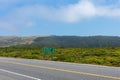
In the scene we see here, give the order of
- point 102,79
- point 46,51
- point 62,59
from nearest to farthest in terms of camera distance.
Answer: point 102,79 → point 62,59 → point 46,51

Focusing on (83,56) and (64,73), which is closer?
(64,73)

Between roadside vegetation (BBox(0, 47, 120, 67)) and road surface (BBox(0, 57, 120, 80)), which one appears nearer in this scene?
road surface (BBox(0, 57, 120, 80))

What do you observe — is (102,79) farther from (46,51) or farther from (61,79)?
(46,51)

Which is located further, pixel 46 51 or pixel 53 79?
pixel 46 51

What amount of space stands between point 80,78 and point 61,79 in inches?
31.3

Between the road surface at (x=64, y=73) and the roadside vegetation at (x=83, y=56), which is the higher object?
the roadside vegetation at (x=83, y=56)

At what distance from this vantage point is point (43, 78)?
15.7 m

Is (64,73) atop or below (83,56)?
below

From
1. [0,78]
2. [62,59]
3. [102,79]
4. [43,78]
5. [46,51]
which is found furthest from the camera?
[46,51]

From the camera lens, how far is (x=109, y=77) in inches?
591

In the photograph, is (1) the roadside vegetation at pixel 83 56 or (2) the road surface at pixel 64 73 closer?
(2) the road surface at pixel 64 73

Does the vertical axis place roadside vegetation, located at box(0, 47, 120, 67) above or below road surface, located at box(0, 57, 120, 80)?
above

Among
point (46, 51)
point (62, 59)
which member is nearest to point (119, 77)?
point (62, 59)

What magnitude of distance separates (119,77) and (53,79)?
2.72m
